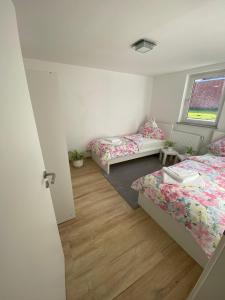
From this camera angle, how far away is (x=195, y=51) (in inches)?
77.1

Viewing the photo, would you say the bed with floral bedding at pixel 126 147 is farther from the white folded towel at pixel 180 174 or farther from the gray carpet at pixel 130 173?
the white folded towel at pixel 180 174

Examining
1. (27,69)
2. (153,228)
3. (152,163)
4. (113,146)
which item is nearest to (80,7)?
(27,69)

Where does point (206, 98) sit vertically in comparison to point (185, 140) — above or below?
above

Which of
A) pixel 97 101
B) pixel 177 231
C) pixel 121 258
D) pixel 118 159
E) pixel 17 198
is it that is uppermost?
pixel 97 101

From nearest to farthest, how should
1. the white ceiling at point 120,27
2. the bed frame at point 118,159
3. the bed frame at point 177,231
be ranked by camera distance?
the white ceiling at point 120,27 < the bed frame at point 177,231 < the bed frame at point 118,159

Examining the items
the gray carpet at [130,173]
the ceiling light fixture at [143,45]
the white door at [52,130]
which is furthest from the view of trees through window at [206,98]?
the white door at [52,130]

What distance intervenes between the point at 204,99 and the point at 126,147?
2.10 m

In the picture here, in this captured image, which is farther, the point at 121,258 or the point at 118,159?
the point at 118,159

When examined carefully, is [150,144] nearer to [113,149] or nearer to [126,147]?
[126,147]

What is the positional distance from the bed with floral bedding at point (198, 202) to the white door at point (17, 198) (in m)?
1.20

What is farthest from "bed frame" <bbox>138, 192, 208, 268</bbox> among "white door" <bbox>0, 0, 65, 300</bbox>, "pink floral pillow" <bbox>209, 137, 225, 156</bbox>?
"pink floral pillow" <bbox>209, 137, 225, 156</bbox>

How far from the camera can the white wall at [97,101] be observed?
115 inches

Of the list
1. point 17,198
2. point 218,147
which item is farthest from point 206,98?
point 17,198

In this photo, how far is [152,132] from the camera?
367cm
